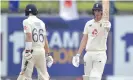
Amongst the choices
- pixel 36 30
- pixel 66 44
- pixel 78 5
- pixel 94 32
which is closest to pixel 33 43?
pixel 36 30

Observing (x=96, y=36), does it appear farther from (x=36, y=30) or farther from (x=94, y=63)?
(x=36, y=30)

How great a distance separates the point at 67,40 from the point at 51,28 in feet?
1.76

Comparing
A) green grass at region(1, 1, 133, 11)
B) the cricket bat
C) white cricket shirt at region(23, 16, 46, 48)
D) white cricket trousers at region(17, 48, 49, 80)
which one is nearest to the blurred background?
green grass at region(1, 1, 133, 11)

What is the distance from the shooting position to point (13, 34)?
16.0 metres

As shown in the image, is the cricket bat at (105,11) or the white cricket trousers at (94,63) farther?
the cricket bat at (105,11)

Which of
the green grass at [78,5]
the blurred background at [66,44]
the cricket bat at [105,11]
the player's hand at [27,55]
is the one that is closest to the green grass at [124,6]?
the green grass at [78,5]

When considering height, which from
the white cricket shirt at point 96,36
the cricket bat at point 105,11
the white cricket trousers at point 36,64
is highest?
the cricket bat at point 105,11

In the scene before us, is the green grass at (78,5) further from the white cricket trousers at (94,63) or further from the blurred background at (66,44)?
the white cricket trousers at (94,63)

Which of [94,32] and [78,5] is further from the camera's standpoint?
[78,5]

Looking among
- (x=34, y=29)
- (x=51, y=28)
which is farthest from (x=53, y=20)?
(x=34, y=29)

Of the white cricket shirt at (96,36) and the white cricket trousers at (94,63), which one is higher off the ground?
the white cricket shirt at (96,36)

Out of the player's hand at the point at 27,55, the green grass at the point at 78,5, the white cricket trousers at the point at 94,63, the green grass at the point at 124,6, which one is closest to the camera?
the white cricket trousers at the point at 94,63

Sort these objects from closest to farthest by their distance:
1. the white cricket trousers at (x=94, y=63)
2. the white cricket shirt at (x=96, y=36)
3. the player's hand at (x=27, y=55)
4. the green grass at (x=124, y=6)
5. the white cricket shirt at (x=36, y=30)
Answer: the white cricket trousers at (x=94, y=63) < the white cricket shirt at (x=96, y=36) < the player's hand at (x=27, y=55) < the white cricket shirt at (x=36, y=30) < the green grass at (x=124, y=6)

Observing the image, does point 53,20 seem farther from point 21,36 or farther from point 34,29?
point 34,29
